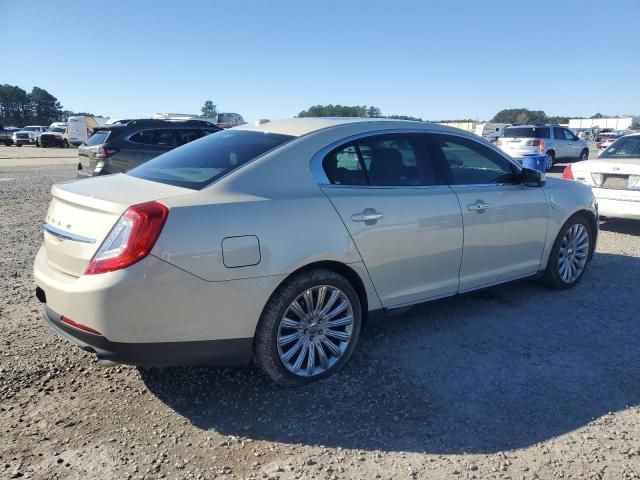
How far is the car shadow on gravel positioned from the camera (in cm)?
292

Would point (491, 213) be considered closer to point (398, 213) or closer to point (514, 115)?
point (398, 213)

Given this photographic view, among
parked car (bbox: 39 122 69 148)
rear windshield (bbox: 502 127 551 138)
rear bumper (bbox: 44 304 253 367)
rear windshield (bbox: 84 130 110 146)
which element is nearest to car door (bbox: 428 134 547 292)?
rear bumper (bbox: 44 304 253 367)

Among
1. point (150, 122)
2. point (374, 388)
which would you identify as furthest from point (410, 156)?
point (150, 122)

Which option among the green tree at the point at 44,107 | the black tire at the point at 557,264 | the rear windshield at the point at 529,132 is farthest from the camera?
the green tree at the point at 44,107

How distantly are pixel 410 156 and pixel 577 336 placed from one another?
1.91 metres

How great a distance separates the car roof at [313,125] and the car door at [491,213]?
24cm

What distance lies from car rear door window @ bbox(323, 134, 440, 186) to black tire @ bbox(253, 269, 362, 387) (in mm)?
652

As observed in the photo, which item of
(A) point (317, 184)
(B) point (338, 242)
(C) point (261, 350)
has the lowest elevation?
(C) point (261, 350)

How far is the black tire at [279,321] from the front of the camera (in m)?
3.15

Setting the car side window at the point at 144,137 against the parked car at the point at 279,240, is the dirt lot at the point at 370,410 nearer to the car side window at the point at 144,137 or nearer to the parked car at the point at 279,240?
the parked car at the point at 279,240

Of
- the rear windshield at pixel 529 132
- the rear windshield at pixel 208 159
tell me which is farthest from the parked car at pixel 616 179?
the rear windshield at pixel 529 132

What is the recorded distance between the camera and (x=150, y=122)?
11.6 m

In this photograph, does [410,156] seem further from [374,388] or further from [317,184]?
[374,388]

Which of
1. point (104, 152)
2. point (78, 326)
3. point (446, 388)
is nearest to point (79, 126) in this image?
point (104, 152)
